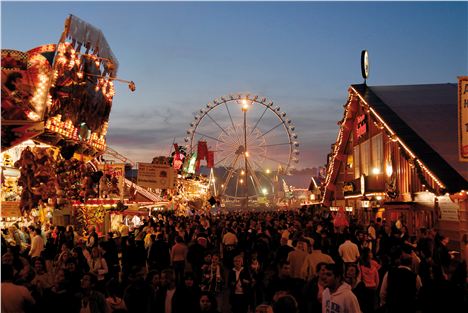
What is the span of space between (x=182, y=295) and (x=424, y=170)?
13002mm

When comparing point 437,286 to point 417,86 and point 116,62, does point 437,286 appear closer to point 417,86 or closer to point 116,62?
point 116,62

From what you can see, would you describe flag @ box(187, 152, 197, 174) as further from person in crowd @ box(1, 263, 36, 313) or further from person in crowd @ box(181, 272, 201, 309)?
person in crowd @ box(1, 263, 36, 313)

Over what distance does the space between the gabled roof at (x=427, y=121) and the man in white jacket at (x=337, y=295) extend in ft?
36.3

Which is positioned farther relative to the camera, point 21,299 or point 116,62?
point 116,62

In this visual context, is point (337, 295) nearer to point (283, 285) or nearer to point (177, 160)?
point (283, 285)

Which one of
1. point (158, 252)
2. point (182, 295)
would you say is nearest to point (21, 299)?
point (182, 295)

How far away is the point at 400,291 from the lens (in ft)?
24.2

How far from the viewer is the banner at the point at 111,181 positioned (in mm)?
23938

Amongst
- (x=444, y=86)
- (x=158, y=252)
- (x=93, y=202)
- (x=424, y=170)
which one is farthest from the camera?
(x=444, y=86)

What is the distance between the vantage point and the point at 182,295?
687 cm

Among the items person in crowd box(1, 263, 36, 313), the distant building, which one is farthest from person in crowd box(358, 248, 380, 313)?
the distant building

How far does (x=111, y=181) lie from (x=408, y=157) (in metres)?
12.5

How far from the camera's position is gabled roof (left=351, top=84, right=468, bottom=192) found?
17.2m

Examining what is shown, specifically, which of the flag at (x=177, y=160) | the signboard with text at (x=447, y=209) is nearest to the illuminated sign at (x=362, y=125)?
the signboard with text at (x=447, y=209)
